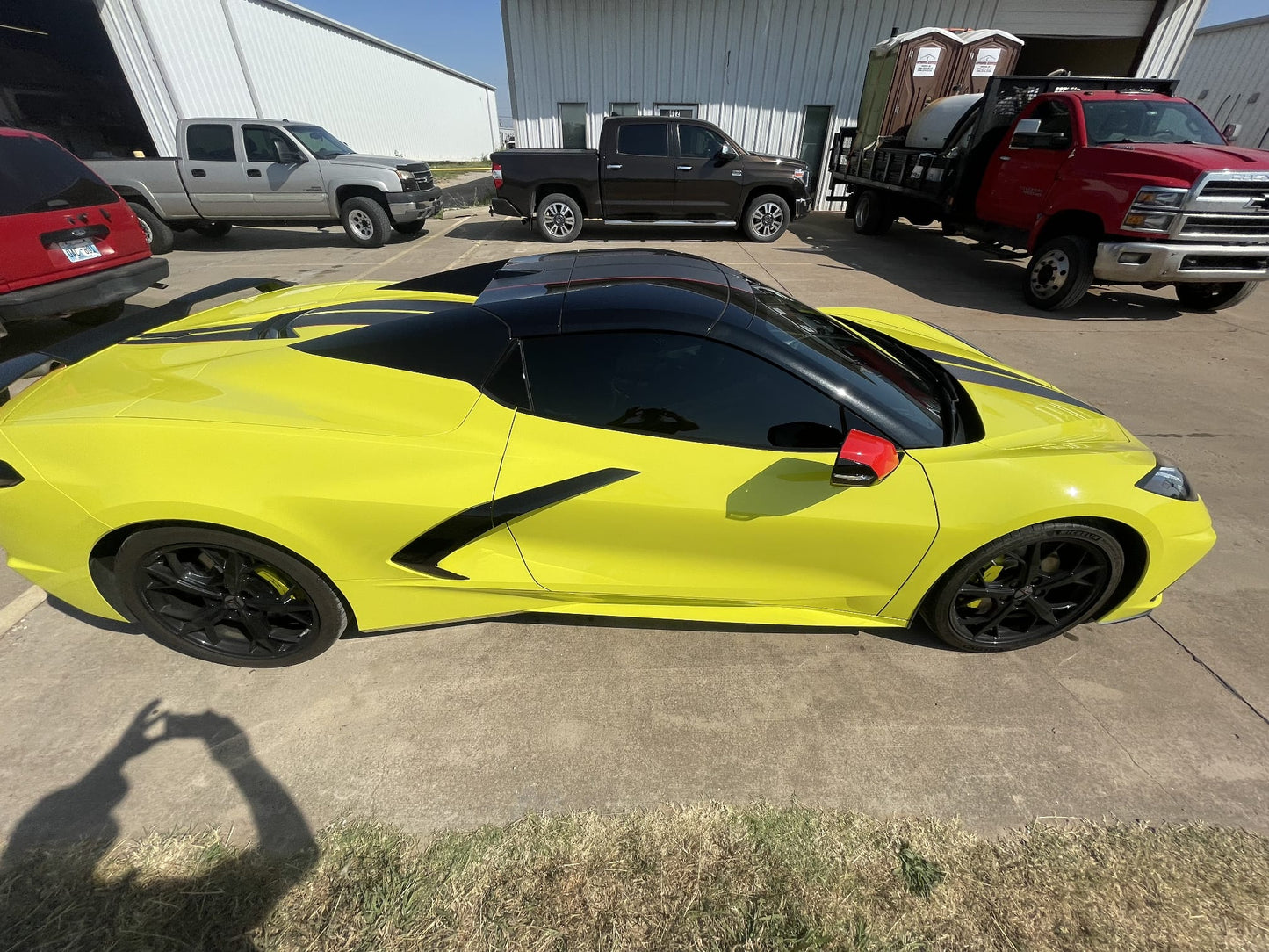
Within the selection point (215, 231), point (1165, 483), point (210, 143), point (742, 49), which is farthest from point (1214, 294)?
point (215, 231)

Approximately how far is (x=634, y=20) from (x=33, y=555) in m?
15.7

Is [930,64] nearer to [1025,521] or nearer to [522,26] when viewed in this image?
[522,26]

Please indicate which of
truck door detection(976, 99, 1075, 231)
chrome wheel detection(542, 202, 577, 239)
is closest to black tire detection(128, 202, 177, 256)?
chrome wheel detection(542, 202, 577, 239)

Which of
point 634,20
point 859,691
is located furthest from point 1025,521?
point 634,20

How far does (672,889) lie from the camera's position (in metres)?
1.52

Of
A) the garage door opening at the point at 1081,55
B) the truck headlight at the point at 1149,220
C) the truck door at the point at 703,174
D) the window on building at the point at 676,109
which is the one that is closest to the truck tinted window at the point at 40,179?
the truck door at the point at 703,174

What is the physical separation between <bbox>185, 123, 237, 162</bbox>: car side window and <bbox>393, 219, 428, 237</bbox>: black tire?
8.31 ft

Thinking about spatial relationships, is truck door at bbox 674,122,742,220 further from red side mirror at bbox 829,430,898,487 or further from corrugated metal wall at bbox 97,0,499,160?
corrugated metal wall at bbox 97,0,499,160

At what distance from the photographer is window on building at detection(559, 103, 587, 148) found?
13.8 metres

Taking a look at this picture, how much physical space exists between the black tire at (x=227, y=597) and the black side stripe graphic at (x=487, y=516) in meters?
0.38

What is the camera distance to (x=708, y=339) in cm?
187

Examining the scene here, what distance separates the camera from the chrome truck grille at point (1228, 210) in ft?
17.5

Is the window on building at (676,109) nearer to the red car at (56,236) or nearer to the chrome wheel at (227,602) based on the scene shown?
the red car at (56,236)

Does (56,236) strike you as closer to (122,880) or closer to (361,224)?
(361,224)
